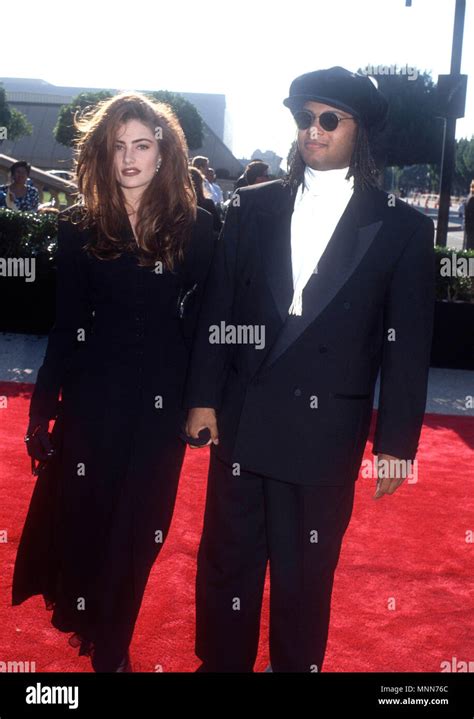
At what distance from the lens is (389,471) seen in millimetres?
2711

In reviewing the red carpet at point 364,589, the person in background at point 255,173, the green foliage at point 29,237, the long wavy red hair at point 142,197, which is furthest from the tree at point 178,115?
the long wavy red hair at point 142,197

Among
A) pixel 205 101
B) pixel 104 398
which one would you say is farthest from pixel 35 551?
pixel 205 101

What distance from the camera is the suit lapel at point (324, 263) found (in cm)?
262

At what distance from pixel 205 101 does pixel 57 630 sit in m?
123

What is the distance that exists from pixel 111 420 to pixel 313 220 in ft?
3.20

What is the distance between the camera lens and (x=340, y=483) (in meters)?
2.75

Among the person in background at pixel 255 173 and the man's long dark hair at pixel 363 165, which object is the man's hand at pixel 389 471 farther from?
the person in background at pixel 255 173

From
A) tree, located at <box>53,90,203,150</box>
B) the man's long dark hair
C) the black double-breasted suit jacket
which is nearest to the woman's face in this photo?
the black double-breasted suit jacket

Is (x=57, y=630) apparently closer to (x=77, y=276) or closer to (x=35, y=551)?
(x=35, y=551)

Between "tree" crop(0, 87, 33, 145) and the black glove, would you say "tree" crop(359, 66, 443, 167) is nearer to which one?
"tree" crop(0, 87, 33, 145)

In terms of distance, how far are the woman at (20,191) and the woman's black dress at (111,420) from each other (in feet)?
26.1

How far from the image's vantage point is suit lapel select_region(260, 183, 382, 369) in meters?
2.62

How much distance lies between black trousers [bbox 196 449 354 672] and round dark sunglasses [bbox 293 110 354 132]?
1139 mm

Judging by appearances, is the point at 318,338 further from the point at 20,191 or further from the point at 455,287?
the point at 20,191
